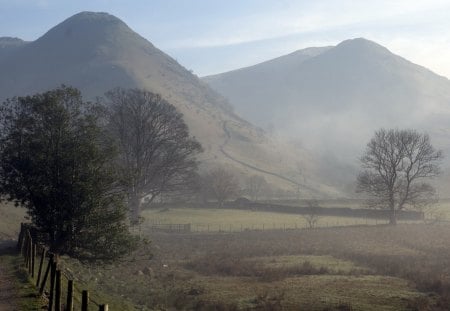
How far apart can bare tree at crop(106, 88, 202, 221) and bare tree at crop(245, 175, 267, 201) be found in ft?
201

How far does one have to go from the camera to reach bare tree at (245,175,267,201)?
12250cm

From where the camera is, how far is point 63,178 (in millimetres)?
27594

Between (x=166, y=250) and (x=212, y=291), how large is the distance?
1917cm

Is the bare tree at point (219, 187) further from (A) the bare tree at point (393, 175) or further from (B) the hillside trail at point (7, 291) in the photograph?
(B) the hillside trail at point (7, 291)

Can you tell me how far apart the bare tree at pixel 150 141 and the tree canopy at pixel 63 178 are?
2463 cm

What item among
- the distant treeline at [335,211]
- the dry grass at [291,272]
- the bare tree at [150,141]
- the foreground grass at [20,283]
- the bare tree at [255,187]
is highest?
the bare tree at [150,141]

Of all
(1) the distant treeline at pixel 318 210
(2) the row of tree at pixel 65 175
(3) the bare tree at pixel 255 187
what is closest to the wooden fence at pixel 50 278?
(2) the row of tree at pixel 65 175

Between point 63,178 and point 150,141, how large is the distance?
96.1ft

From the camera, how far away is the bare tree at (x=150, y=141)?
55.3m

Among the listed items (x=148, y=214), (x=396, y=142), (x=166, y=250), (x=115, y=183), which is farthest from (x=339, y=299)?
(x=148, y=214)

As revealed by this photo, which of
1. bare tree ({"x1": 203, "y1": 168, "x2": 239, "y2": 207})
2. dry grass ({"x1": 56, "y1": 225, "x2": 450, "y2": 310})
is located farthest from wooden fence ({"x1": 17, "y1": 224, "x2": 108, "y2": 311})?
bare tree ({"x1": 203, "y1": 168, "x2": 239, "y2": 207})

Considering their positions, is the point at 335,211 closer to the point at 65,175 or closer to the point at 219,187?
the point at 219,187

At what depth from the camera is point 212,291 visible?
2977cm

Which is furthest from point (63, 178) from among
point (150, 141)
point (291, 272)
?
point (150, 141)
